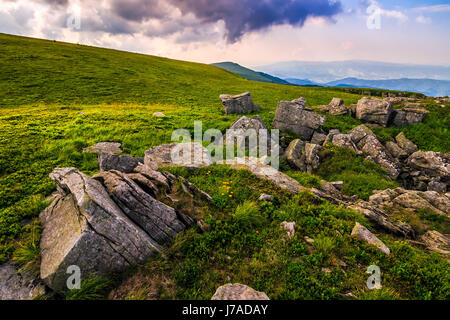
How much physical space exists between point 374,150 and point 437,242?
1027cm

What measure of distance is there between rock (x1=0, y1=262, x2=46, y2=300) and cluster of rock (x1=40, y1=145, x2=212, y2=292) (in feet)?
1.20

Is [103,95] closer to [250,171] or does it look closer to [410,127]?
[250,171]

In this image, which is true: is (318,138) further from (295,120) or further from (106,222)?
(106,222)

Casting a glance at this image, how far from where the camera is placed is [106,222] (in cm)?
607

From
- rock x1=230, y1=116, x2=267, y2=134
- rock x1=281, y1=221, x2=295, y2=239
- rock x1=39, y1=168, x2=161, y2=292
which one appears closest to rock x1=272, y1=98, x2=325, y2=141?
rock x1=230, y1=116, x2=267, y2=134

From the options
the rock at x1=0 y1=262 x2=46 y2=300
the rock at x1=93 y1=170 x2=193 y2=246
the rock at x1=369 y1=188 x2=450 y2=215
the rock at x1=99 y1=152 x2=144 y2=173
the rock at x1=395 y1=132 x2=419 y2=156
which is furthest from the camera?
the rock at x1=395 y1=132 x2=419 y2=156

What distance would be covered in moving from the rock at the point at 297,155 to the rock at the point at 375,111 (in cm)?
1239

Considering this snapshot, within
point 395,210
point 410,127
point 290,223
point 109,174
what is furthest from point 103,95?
point 410,127

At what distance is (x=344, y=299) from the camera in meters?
5.61

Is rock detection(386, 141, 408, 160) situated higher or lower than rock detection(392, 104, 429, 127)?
lower

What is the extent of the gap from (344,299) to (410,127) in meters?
24.8

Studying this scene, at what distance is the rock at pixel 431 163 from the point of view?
1538 centimetres

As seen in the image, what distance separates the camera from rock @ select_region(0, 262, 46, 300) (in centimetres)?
513

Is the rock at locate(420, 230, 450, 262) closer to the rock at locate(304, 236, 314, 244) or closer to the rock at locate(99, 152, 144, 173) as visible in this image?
the rock at locate(304, 236, 314, 244)
